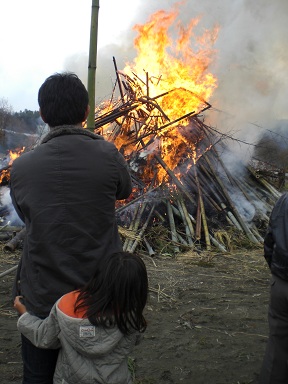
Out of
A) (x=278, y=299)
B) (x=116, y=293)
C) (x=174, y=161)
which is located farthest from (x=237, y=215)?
(x=116, y=293)

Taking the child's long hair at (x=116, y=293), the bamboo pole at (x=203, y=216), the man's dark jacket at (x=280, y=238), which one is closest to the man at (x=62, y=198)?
the child's long hair at (x=116, y=293)

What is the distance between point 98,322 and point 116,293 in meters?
0.15

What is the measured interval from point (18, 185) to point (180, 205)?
6.62 meters

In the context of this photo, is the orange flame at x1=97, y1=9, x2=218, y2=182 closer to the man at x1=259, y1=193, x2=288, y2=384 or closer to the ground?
the ground

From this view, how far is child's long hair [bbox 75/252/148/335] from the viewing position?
1.78 metres

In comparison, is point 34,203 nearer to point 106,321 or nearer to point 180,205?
point 106,321

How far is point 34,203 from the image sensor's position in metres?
1.83

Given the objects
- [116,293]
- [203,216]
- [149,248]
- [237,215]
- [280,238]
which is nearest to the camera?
[116,293]

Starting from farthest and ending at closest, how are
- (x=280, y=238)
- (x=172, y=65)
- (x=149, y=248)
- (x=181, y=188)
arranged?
(x=172, y=65)
(x=181, y=188)
(x=149, y=248)
(x=280, y=238)

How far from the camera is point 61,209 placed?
183cm

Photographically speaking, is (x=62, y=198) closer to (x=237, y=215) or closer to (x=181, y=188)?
(x=181, y=188)

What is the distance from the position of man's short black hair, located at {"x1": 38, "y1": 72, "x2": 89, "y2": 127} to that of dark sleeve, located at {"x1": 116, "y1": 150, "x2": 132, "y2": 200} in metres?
0.27

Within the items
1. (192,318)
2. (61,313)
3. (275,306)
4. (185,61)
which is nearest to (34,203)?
(61,313)

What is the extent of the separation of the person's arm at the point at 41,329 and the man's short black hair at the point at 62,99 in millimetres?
855
